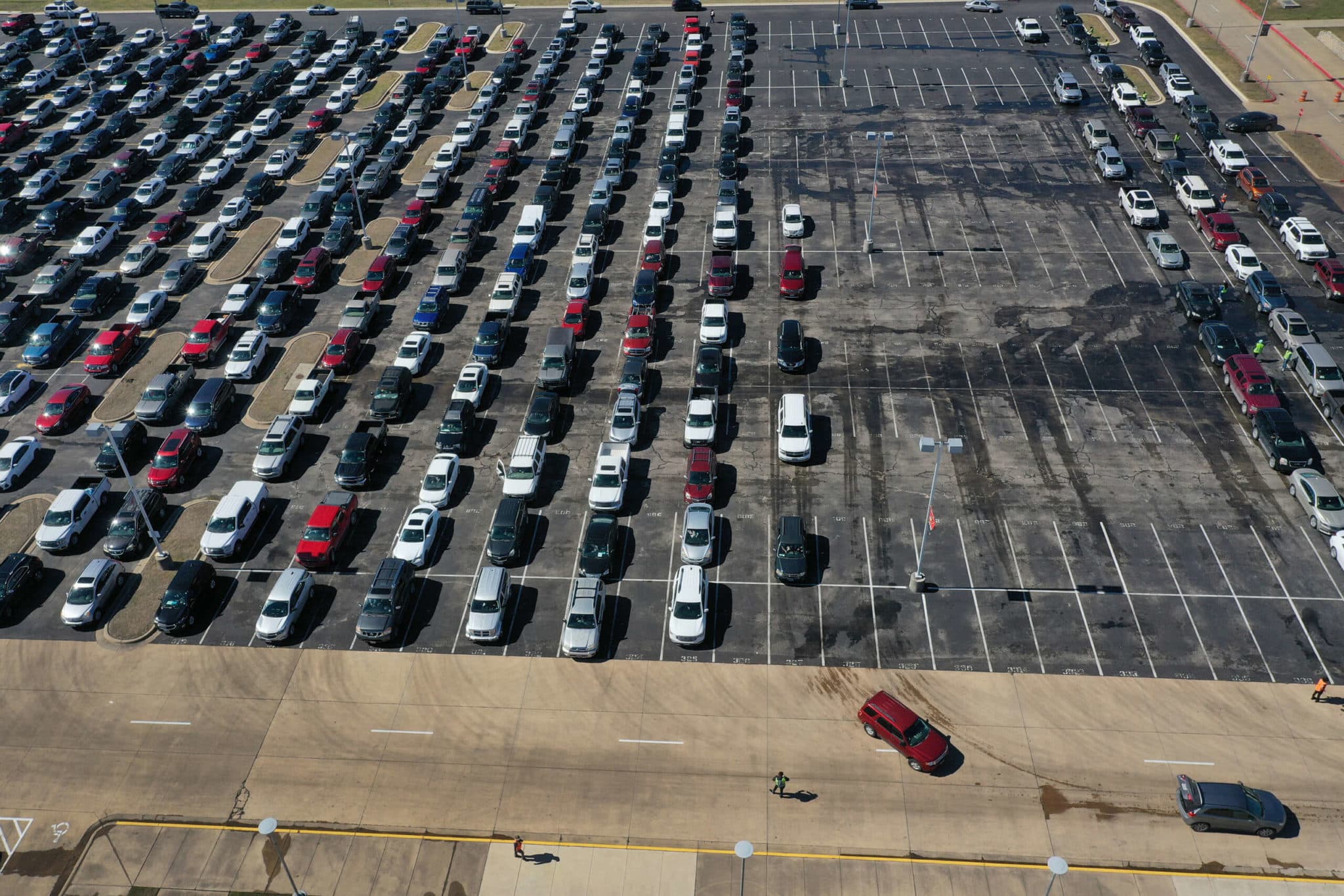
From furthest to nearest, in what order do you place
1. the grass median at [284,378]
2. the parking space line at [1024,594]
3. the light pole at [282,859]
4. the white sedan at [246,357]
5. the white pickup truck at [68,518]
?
1. the white sedan at [246,357]
2. the grass median at [284,378]
3. the white pickup truck at [68,518]
4. the parking space line at [1024,594]
5. the light pole at [282,859]

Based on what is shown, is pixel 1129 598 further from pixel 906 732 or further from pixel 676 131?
pixel 676 131

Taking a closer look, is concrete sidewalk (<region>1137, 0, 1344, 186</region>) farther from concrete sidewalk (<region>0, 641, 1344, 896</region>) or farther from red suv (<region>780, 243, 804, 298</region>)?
concrete sidewalk (<region>0, 641, 1344, 896</region>)

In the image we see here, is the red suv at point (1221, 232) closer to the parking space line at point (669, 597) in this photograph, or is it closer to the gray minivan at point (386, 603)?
the parking space line at point (669, 597)

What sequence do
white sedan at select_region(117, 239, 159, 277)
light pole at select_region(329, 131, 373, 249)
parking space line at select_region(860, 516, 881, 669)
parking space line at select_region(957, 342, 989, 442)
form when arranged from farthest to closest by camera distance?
1. light pole at select_region(329, 131, 373, 249)
2. white sedan at select_region(117, 239, 159, 277)
3. parking space line at select_region(957, 342, 989, 442)
4. parking space line at select_region(860, 516, 881, 669)

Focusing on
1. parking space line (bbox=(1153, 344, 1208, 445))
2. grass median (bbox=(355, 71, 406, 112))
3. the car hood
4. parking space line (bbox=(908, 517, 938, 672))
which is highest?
grass median (bbox=(355, 71, 406, 112))

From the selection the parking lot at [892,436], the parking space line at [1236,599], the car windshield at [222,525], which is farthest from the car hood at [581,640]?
the parking space line at [1236,599]

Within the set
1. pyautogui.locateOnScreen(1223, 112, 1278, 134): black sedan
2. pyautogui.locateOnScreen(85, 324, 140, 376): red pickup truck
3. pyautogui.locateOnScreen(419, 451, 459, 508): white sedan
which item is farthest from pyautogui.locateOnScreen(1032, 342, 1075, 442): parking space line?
pyautogui.locateOnScreen(85, 324, 140, 376): red pickup truck

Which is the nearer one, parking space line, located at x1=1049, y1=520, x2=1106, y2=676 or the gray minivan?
parking space line, located at x1=1049, y1=520, x2=1106, y2=676

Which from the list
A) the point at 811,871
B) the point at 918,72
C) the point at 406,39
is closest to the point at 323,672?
the point at 811,871
